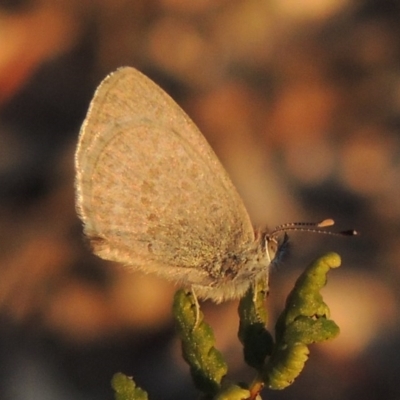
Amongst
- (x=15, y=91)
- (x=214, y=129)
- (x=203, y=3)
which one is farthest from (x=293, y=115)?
(x=15, y=91)

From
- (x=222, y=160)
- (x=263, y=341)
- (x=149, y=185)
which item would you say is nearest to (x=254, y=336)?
(x=263, y=341)

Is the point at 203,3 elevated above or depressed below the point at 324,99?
above

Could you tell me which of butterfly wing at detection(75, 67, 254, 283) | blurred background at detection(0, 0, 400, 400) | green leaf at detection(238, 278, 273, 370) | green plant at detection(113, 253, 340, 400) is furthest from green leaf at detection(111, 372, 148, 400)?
blurred background at detection(0, 0, 400, 400)

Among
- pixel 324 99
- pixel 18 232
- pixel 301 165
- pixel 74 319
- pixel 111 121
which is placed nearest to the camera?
pixel 111 121

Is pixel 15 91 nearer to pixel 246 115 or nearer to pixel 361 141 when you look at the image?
pixel 246 115

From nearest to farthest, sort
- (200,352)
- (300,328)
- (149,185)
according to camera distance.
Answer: (300,328) → (200,352) → (149,185)

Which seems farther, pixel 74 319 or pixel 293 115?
pixel 293 115

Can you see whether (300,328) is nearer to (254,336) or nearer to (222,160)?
(254,336)
